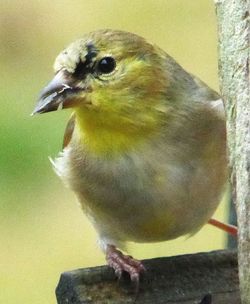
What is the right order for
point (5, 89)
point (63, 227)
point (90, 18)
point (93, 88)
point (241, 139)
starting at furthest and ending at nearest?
point (90, 18), point (5, 89), point (63, 227), point (93, 88), point (241, 139)

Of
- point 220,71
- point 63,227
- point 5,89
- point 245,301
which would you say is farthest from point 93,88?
point 5,89

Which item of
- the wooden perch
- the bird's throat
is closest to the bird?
the bird's throat

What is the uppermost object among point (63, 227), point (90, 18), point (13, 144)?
point (90, 18)

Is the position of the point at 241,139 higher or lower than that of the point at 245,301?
higher

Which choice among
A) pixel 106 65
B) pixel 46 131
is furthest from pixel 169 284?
pixel 46 131

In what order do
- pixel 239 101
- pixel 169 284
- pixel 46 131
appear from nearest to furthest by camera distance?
pixel 239 101
pixel 169 284
pixel 46 131

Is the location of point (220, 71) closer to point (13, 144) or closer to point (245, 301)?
point (245, 301)

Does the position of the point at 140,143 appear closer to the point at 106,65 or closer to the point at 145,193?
the point at 145,193
